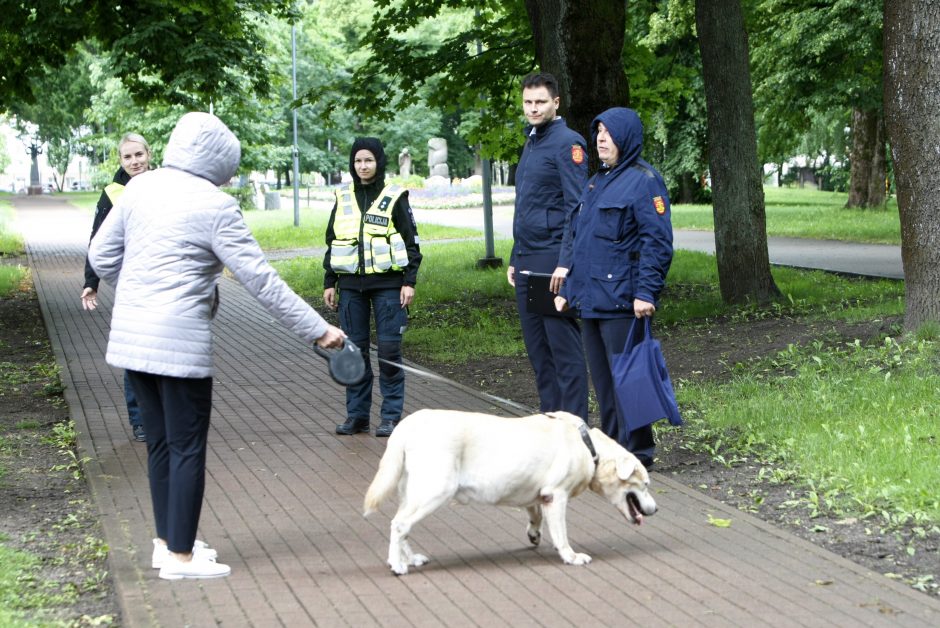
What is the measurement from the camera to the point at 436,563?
5523 mm

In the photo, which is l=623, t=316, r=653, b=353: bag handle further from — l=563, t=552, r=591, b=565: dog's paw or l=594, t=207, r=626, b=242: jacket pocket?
l=563, t=552, r=591, b=565: dog's paw

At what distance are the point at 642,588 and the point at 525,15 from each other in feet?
44.6

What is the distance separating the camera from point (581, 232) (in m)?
7.08

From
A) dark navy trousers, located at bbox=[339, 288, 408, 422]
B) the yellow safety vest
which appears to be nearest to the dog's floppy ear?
dark navy trousers, located at bbox=[339, 288, 408, 422]

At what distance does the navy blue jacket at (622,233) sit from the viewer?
680 cm

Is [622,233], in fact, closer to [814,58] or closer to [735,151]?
[735,151]

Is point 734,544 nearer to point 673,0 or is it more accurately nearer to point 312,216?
point 673,0

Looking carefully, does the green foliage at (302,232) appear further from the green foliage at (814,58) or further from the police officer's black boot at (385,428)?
the police officer's black boot at (385,428)

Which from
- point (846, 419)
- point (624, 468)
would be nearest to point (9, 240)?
point (846, 419)

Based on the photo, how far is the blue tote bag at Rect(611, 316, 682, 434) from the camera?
6.82 metres

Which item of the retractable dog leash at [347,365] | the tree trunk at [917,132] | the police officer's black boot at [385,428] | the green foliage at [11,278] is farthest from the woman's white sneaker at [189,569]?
the green foliage at [11,278]

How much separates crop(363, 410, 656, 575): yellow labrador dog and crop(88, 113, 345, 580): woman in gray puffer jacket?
589 mm

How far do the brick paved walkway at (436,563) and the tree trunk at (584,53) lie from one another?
5590 millimetres

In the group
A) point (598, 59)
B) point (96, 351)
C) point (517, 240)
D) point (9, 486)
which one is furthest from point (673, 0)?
point (9, 486)
